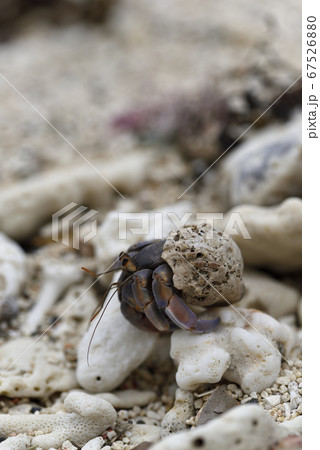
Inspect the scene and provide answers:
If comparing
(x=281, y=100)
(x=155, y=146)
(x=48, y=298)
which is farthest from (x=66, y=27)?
(x=48, y=298)

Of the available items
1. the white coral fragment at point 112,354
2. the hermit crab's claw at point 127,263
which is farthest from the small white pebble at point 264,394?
the hermit crab's claw at point 127,263

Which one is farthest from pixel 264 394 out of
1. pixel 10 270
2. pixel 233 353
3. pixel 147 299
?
pixel 10 270

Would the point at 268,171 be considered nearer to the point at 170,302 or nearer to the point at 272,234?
the point at 272,234

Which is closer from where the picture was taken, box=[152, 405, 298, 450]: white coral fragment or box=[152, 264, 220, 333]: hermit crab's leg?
box=[152, 405, 298, 450]: white coral fragment

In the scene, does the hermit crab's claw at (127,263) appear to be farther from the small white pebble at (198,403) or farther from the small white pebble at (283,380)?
the small white pebble at (283,380)

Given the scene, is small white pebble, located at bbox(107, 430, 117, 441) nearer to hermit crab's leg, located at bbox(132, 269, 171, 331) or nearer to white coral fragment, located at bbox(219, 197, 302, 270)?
hermit crab's leg, located at bbox(132, 269, 171, 331)

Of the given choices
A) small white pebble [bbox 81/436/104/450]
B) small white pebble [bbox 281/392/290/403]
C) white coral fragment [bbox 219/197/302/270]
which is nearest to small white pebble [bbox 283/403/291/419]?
small white pebble [bbox 281/392/290/403]

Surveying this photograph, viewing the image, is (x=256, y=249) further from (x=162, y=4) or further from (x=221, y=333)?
(x=162, y=4)

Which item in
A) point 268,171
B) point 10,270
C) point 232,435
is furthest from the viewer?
point 268,171
